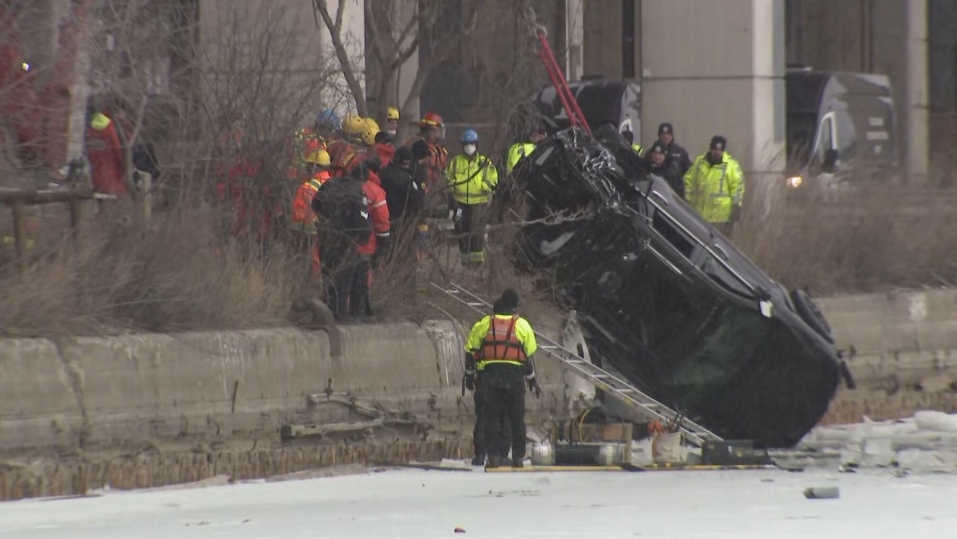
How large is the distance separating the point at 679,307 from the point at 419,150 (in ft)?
9.07

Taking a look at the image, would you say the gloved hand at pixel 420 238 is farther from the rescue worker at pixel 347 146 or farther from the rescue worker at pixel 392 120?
the rescue worker at pixel 392 120

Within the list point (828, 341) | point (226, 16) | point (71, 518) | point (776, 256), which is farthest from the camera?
point (776, 256)

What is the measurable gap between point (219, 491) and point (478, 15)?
896 centimetres

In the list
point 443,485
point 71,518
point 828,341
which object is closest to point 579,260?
point 828,341

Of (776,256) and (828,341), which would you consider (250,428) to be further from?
(776,256)

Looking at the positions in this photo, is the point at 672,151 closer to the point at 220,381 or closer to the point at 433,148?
the point at 433,148

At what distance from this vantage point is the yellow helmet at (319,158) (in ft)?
57.3

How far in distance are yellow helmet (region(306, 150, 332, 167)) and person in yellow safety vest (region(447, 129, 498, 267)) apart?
160 centimetres

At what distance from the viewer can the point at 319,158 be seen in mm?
17469

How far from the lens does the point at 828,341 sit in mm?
17578

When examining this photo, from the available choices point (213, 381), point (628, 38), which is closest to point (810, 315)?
point (213, 381)

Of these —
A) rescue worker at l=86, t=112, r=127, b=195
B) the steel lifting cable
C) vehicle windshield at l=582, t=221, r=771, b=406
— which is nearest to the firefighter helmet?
the steel lifting cable

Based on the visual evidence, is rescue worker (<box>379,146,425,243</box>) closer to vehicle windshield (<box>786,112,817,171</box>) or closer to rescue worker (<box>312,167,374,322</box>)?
rescue worker (<box>312,167,374,322</box>)

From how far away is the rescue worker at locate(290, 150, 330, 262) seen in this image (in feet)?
56.5
